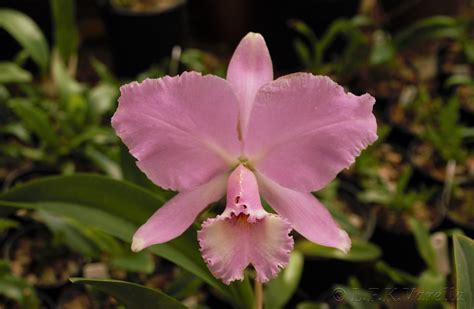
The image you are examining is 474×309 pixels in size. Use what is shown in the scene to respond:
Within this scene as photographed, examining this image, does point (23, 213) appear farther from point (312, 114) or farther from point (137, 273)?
point (312, 114)

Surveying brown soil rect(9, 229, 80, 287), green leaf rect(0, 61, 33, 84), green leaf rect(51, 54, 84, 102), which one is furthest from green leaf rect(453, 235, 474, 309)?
green leaf rect(0, 61, 33, 84)

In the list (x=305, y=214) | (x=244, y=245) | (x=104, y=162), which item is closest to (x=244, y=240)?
(x=244, y=245)

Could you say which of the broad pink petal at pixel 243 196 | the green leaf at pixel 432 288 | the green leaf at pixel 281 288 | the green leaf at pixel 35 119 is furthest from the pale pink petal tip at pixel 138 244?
the green leaf at pixel 35 119

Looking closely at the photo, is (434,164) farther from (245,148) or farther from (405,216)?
(245,148)

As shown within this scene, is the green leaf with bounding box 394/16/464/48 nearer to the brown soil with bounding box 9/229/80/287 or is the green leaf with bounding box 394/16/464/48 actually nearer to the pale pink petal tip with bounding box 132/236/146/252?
the brown soil with bounding box 9/229/80/287

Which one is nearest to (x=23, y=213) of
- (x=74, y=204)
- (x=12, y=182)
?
(x=12, y=182)
